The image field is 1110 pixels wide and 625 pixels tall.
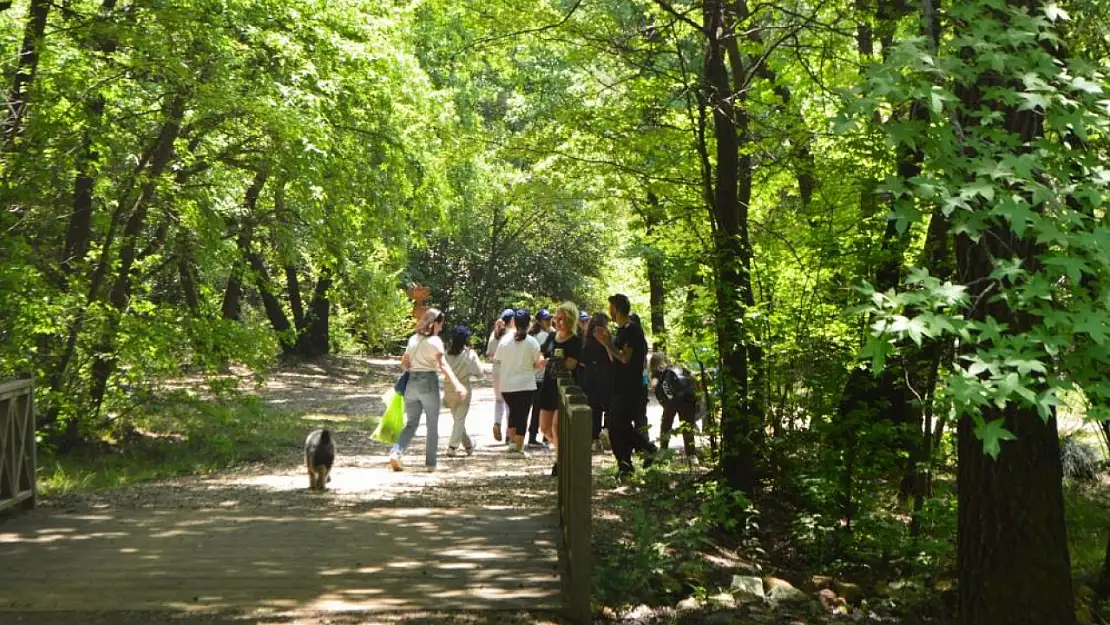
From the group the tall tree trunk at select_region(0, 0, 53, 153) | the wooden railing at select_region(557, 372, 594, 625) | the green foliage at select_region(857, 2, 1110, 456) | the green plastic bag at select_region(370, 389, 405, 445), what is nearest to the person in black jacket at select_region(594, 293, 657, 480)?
the green plastic bag at select_region(370, 389, 405, 445)

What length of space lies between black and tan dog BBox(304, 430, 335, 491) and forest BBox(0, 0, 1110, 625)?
Result: 10.3ft

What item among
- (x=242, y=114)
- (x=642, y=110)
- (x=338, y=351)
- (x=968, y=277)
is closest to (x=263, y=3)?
(x=242, y=114)

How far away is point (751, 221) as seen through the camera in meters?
13.0

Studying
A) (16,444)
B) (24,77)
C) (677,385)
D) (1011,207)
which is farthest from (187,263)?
(1011,207)

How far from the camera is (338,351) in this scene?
38969 mm

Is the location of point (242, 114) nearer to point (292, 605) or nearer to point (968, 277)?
point (292, 605)

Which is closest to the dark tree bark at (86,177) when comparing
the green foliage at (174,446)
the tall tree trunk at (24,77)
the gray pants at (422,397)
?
the tall tree trunk at (24,77)

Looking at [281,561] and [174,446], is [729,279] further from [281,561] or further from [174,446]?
[174,446]

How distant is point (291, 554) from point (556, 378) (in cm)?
397

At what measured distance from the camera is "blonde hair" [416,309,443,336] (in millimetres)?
13164

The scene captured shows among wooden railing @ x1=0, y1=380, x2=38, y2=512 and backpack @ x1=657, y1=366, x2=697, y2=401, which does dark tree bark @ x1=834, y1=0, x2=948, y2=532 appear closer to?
backpack @ x1=657, y1=366, x2=697, y2=401

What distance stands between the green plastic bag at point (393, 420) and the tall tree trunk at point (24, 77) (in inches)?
191

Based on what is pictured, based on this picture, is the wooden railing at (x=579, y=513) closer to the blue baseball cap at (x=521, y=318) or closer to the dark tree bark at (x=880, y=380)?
the dark tree bark at (x=880, y=380)

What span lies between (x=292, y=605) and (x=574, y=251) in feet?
117
